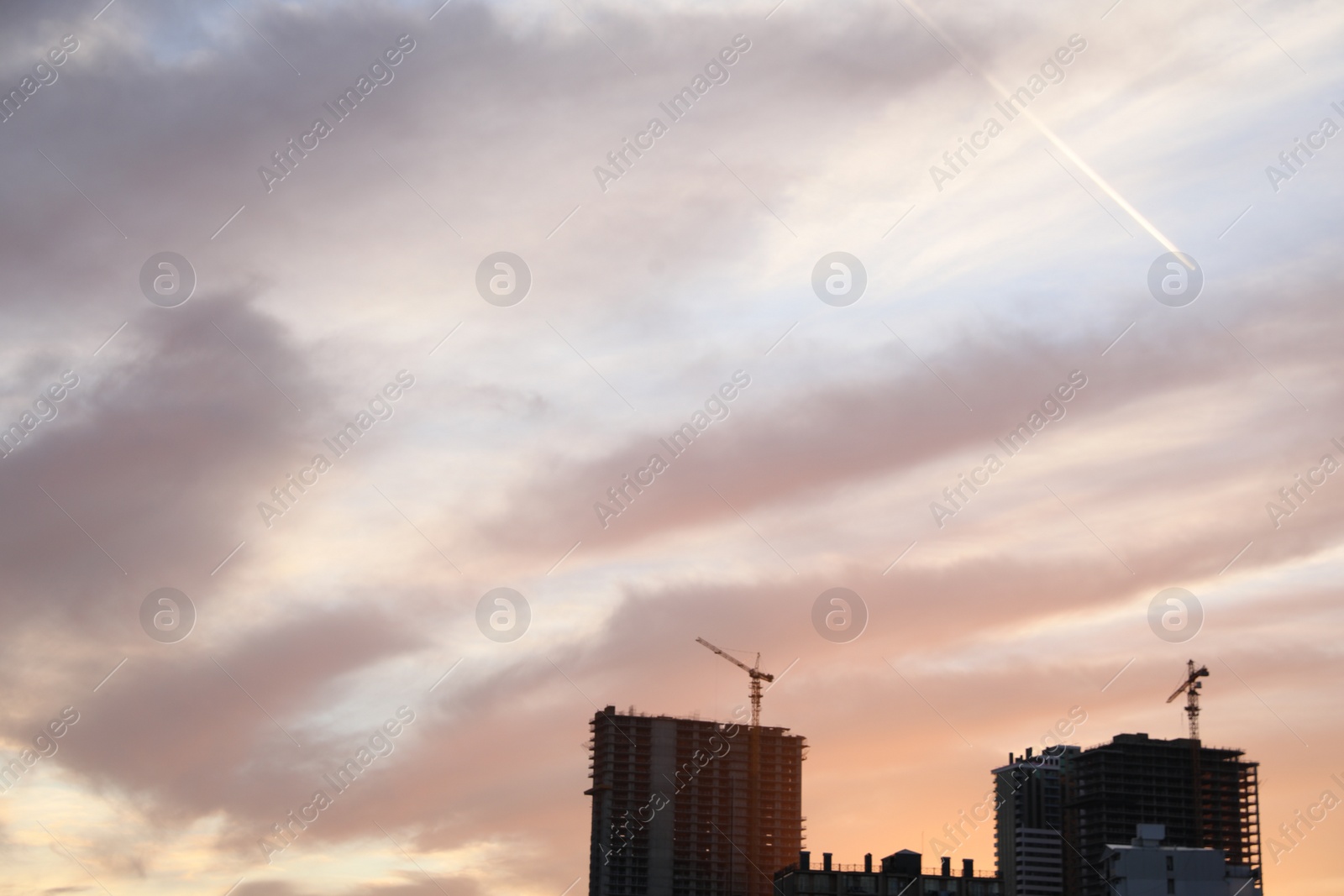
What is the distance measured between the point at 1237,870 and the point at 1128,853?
13.5 metres

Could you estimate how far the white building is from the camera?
177750mm

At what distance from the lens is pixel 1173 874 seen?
179 metres

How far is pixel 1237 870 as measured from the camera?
18412 cm

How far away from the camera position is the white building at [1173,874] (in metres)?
178

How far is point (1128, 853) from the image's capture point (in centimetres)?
18188
